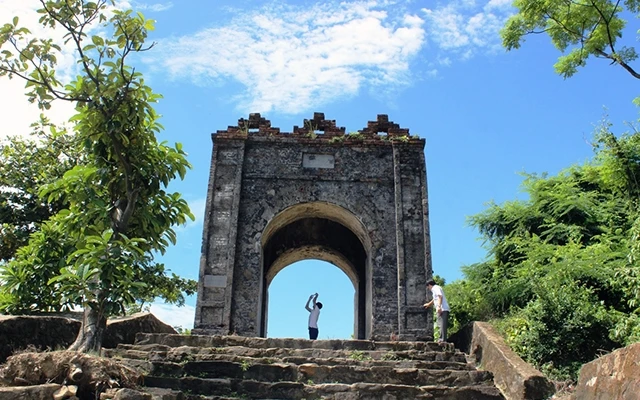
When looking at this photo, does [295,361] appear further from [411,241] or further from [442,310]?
[411,241]

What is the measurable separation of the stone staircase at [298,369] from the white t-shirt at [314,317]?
438 cm

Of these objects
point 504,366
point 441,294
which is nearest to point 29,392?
point 504,366

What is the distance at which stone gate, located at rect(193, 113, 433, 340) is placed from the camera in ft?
44.0

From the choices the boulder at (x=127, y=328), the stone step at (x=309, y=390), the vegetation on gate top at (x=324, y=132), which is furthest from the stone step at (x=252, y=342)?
the vegetation on gate top at (x=324, y=132)

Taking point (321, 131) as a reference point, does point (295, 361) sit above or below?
below

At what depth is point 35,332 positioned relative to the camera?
9.05 m

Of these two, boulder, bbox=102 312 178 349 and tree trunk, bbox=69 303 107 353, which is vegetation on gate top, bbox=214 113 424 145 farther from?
tree trunk, bbox=69 303 107 353

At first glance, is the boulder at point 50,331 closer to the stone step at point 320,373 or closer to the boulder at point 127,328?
the boulder at point 127,328

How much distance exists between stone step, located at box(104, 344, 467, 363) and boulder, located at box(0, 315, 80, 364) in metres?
0.83

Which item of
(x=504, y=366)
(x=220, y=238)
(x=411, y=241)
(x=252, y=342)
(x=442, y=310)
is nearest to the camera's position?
(x=504, y=366)

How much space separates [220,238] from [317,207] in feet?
8.36

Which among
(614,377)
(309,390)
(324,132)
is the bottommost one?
(309,390)

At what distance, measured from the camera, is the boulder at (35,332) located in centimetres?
860

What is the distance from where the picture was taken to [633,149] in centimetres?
1327
